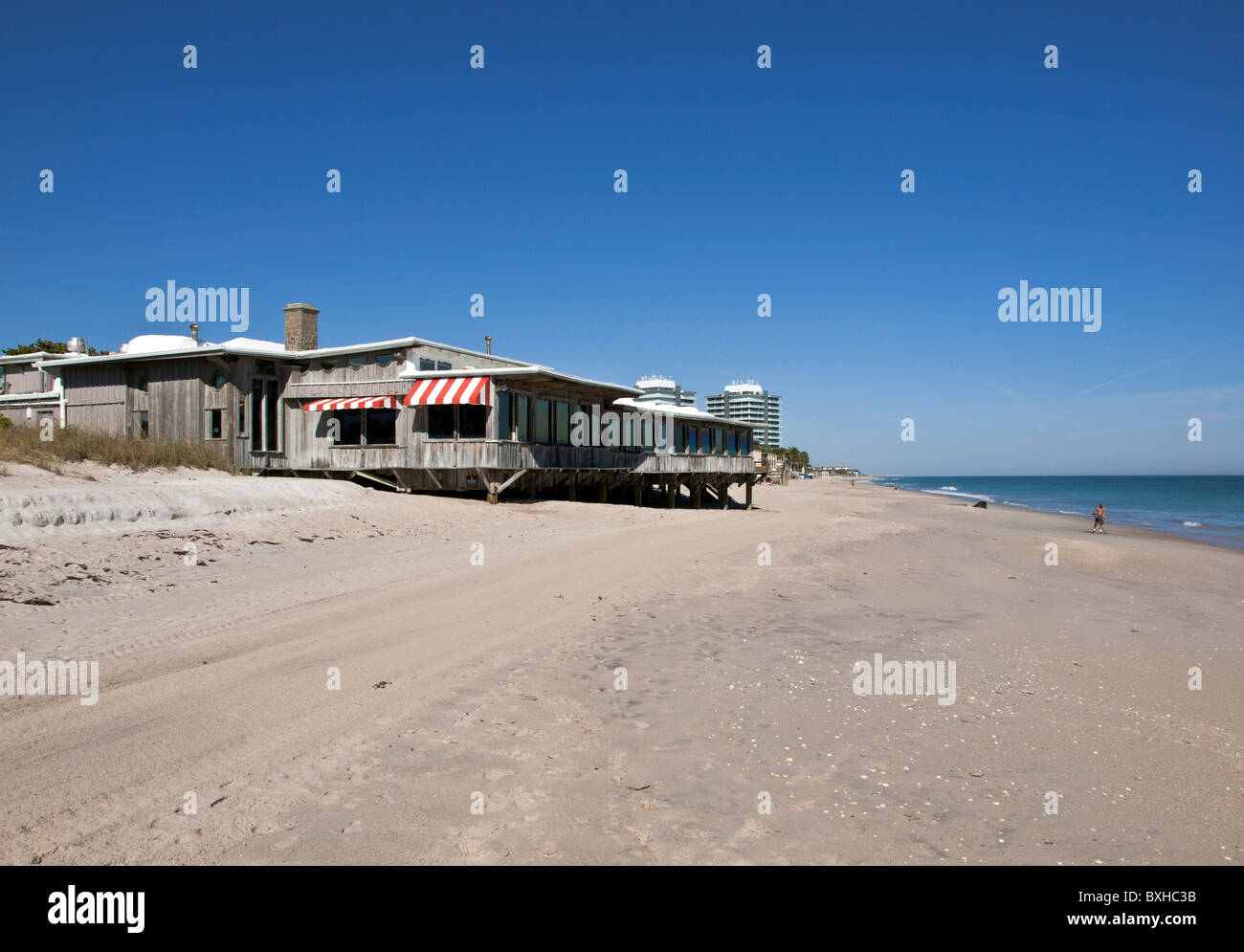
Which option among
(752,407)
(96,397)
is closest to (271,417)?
(96,397)

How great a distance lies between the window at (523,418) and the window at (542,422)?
49 centimetres

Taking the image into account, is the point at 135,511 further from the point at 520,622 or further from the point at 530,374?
the point at 530,374

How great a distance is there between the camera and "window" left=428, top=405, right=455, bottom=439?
24.2m

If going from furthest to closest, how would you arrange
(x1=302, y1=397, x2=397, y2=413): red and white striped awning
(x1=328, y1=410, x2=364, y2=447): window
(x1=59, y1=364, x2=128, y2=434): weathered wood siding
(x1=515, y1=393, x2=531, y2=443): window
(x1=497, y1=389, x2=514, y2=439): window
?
(x1=59, y1=364, x2=128, y2=434): weathered wood siding < (x1=328, y1=410, x2=364, y2=447): window < (x1=515, y1=393, x2=531, y2=443): window < (x1=302, y1=397, x2=397, y2=413): red and white striped awning < (x1=497, y1=389, x2=514, y2=439): window

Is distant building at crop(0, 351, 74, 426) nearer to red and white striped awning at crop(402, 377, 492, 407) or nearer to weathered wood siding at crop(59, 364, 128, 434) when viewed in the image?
weathered wood siding at crop(59, 364, 128, 434)

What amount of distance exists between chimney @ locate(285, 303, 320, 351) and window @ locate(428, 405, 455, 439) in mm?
6164

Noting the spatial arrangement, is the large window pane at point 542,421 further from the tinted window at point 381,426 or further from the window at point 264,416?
the window at point 264,416

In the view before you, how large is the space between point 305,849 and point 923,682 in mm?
5524

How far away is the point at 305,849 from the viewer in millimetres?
3705

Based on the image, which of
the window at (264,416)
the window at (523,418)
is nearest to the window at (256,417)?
the window at (264,416)

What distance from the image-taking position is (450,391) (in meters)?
23.0

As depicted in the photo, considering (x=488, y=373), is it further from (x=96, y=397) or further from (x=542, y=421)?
(x=96, y=397)

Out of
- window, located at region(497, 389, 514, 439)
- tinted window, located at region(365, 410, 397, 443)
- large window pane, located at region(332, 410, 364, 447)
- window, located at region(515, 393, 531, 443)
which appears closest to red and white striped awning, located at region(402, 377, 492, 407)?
window, located at region(497, 389, 514, 439)

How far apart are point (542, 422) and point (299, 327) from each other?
924 centimetres
